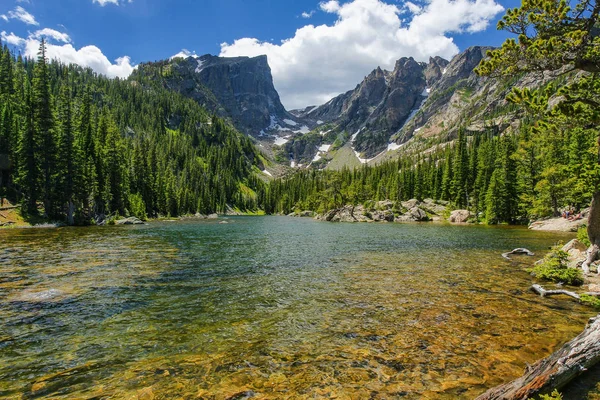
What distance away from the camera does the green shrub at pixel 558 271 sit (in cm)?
1593

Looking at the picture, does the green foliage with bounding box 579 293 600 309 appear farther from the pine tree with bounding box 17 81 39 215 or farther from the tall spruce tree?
the pine tree with bounding box 17 81 39 215

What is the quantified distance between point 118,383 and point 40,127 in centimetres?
6719

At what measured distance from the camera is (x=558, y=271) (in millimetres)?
16562

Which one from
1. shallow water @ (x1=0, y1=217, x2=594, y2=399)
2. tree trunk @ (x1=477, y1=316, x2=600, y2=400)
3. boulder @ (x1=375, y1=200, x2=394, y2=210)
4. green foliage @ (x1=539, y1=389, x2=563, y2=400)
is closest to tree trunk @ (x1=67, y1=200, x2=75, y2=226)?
shallow water @ (x1=0, y1=217, x2=594, y2=399)

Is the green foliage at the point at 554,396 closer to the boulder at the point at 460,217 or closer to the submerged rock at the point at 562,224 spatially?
the submerged rock at the point at 562,224

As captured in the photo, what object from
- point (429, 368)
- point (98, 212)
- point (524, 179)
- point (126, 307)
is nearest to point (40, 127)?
point (98, 212)

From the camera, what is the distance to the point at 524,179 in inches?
2830

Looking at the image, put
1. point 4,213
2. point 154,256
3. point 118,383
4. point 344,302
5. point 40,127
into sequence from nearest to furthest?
point 118,383 < point 344,302 < point 154,256 < point 4,213 < point 40,127

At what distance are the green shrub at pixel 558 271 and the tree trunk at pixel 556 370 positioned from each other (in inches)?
439

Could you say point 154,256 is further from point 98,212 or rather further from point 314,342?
point 98,212

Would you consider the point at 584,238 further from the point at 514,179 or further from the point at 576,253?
the point at 514,179

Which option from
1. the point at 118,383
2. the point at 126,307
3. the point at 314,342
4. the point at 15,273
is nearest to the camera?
the point at 118,383

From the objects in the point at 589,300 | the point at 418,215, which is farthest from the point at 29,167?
the point at 418,215

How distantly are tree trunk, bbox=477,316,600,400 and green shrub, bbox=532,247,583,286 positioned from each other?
439 inches
